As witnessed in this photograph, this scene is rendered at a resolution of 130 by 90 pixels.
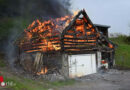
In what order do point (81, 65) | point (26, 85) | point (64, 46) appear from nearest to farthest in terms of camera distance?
point (26, 85), point (64, 46), point (81, 65)

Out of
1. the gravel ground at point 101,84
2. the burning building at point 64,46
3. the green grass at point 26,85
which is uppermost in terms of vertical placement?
the burning building at point 64,46

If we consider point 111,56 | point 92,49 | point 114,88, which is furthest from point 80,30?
point 111,56

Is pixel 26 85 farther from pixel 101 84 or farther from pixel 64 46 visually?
pixel 101 84

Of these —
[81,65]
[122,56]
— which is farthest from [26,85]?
[122,56]

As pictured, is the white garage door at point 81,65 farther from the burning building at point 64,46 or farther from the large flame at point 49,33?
the large flame at point 49,33

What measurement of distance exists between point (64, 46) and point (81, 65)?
107 inches

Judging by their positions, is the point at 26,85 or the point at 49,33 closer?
the point at 26,85

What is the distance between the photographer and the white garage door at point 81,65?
1237 centimetres

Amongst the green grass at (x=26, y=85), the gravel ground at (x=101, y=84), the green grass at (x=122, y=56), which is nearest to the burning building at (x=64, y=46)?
the gravel ground at (x=101, y=84)

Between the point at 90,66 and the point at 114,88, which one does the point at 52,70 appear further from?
the point at 114,88

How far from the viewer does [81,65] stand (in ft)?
43.1

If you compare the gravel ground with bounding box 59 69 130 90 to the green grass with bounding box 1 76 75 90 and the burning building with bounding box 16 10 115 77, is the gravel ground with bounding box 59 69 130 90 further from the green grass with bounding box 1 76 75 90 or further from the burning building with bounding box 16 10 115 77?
the burning building with bounding box 16 10 115 77

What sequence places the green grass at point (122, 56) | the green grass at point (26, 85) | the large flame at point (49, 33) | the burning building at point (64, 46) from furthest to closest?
the green grass at point (122, 56) → the large flame at point (49, 33) → the burning building at point (64, 46) → the green grass at point (26, 85)

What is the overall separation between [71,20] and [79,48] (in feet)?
9.06
